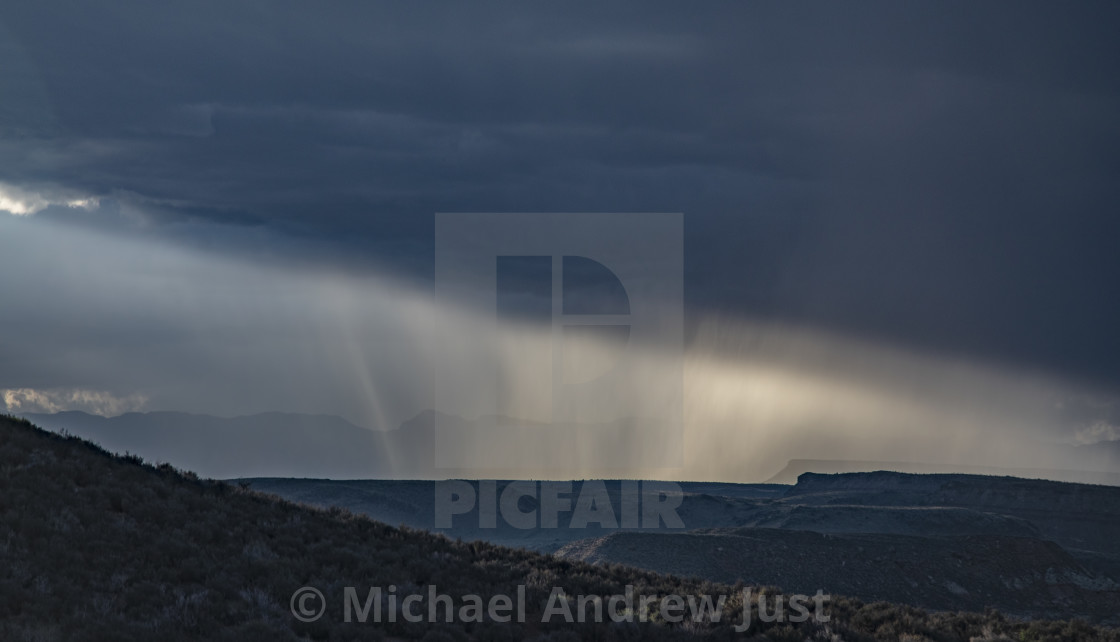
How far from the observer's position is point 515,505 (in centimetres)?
11419

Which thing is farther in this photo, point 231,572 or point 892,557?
point 892,557

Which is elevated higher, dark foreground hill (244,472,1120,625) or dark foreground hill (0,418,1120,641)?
dark foreground hill (0,418,1120,641)

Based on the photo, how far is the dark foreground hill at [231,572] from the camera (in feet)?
47.6

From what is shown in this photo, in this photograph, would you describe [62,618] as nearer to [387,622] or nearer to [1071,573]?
[387,622]

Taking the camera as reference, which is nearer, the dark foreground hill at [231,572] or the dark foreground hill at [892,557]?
the dark foreground hill at [231,572]

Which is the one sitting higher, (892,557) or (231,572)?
(231,572)

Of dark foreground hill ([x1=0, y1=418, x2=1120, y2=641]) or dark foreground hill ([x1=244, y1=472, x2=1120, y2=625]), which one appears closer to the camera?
dark foreground hill ([x1=0, y1=418, x2=1120, y2=641])

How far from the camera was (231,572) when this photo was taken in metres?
18.0

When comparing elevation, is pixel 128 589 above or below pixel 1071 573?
above

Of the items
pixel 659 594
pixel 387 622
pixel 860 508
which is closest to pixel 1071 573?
pixel 860 508

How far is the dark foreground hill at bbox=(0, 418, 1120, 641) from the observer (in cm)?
1451

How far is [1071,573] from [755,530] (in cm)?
2130

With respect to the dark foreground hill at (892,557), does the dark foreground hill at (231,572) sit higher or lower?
higher

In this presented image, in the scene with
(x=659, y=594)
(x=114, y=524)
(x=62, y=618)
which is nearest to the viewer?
(x=62, y=618)
